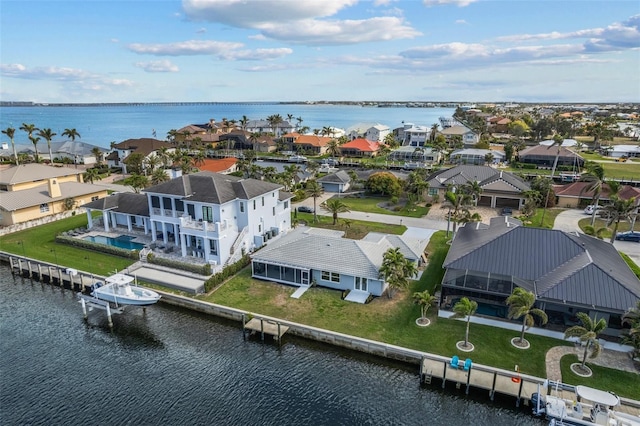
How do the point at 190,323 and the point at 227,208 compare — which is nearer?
the point at 190,323

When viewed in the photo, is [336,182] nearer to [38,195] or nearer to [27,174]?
[38,195]

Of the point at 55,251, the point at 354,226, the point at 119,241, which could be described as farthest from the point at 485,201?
the point at 55,251

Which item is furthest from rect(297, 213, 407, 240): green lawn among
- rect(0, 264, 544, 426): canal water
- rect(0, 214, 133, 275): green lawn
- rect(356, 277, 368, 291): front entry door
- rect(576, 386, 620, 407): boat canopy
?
rect(576, 386, 620, 407): boat canopy

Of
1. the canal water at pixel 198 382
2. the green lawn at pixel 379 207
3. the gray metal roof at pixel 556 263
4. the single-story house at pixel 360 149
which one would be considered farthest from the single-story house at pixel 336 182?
the canal water at pixel 198 382

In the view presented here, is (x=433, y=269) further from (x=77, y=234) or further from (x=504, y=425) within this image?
(x=77, y=234)

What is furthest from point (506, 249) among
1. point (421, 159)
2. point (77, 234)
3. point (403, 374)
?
point (421, 159)
